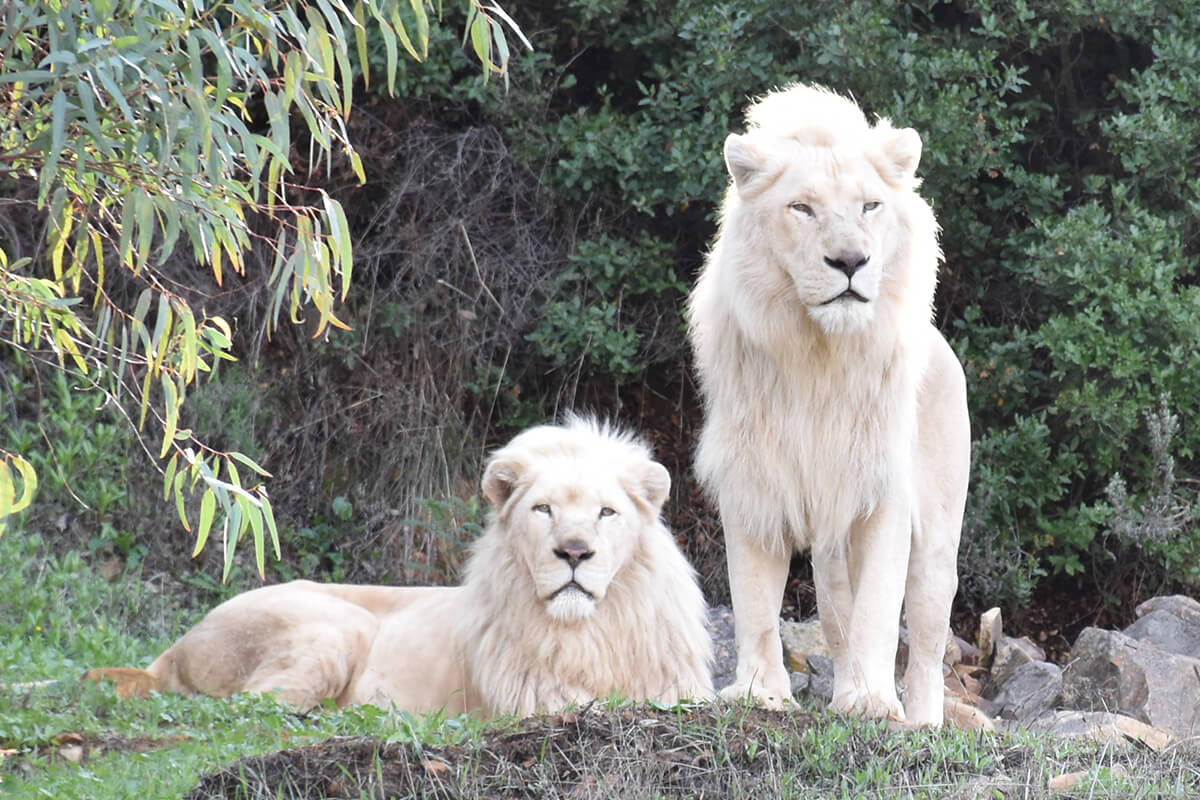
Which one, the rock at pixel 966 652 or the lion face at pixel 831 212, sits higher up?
the lion face at pixel 831 212

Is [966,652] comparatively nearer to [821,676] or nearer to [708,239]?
[821,676]

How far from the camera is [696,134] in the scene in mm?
9664

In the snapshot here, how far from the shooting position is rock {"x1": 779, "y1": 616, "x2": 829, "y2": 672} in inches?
313

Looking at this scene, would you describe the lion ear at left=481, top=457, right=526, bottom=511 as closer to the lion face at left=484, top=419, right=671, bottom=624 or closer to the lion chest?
the lion face at left=484, top=419, right=671, bottom=624

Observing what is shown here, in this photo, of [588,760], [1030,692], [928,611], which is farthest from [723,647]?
[588,760]

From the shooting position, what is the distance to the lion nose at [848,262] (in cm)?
530

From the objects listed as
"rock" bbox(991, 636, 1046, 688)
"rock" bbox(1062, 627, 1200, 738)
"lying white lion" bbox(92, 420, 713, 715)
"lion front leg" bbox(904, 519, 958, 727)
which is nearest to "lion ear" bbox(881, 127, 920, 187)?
"lion front leg" bbox(904, 519, 958, 727)

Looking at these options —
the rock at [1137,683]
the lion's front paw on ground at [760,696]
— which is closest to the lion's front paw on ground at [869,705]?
the lion's front paw on ground at [760,696]

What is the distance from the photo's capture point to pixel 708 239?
10.2 metres

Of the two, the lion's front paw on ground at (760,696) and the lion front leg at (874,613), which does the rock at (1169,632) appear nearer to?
the lion front leg at (874,613)

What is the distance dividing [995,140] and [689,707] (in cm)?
541

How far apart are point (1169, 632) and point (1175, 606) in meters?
0.33

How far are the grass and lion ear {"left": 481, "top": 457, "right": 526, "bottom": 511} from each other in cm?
102

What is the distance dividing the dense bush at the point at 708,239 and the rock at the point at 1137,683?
1.91 m
